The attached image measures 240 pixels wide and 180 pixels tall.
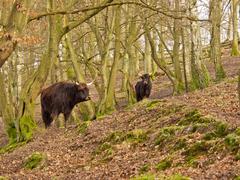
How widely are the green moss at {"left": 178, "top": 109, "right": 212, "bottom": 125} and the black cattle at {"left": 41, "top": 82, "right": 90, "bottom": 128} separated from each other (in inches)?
368

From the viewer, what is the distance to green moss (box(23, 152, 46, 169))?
44.0 ft

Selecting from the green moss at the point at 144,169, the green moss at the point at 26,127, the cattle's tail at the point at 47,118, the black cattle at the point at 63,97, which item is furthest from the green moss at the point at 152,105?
the green moss at the point at 144,169

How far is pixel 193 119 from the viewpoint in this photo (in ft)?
41.3

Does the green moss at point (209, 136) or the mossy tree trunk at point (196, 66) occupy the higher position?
the mossy tree trunk at point (196, 66)

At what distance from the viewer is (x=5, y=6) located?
16344 mm

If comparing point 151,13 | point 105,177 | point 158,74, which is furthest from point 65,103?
point 158,74

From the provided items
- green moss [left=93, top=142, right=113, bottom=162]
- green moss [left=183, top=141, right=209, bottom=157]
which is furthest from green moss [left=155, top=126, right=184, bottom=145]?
green moss [left=183, top=141, right=209, bottom=157]

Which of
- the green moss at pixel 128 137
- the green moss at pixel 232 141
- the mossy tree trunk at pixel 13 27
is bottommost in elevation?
the green moss at pixel 128 137

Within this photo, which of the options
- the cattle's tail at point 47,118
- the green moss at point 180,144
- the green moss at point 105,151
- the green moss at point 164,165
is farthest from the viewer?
the cattle's tail at point 47,118

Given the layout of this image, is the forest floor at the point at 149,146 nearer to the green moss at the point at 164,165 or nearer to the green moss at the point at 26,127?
the green moss at the point at 164,165

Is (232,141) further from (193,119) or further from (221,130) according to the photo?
(193,119)

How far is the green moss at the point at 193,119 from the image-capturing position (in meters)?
12.0

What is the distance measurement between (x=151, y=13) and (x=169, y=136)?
1290 cm

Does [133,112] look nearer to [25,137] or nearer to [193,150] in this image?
[25,137]
